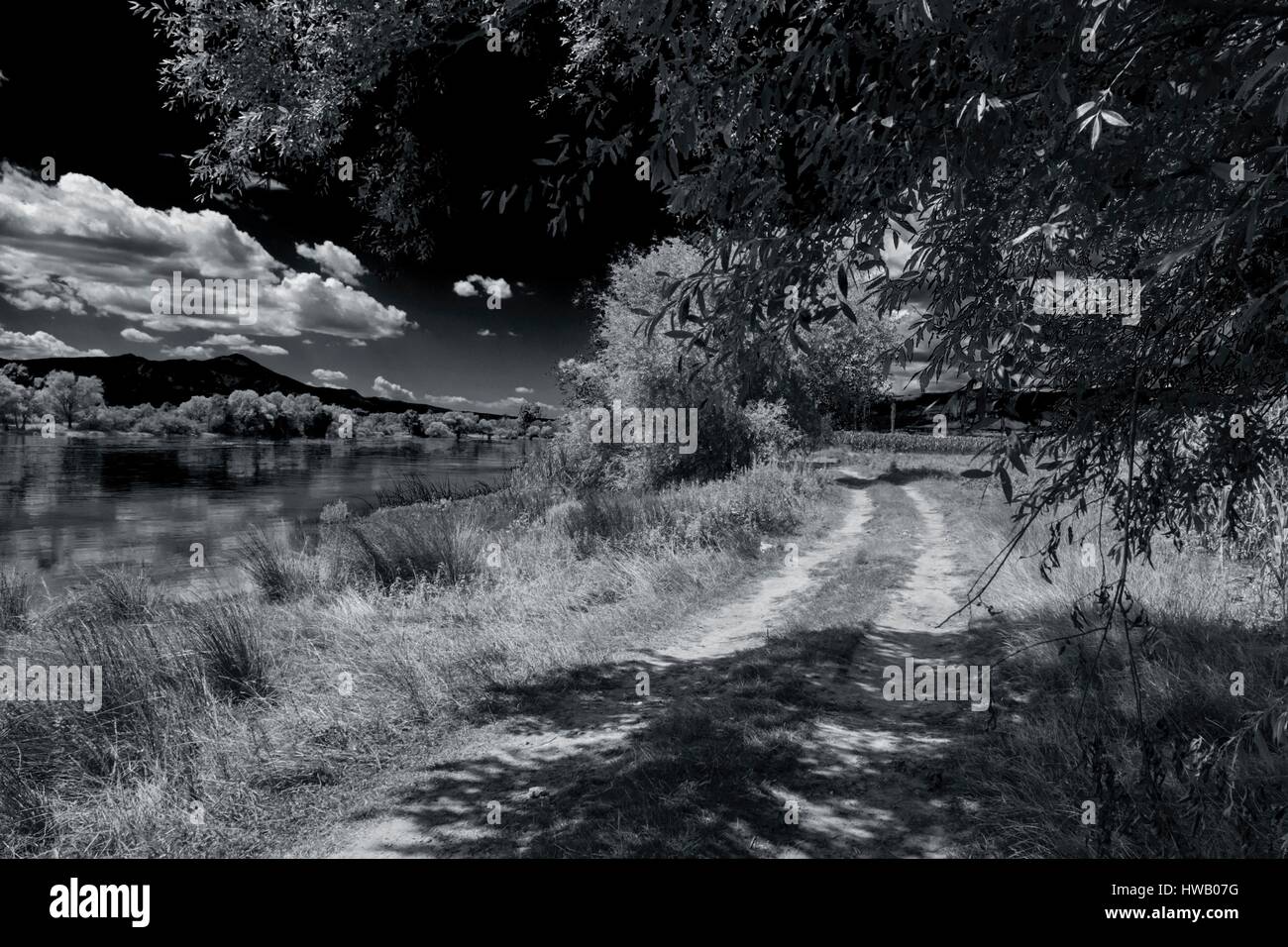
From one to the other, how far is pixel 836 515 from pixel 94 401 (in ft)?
302

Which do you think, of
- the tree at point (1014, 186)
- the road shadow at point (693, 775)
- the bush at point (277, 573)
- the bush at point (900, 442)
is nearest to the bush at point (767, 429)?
the bush at point (277, 573)

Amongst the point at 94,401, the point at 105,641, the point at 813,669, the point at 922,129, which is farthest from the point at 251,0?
the point at 94,401

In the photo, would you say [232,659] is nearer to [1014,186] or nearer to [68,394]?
[1014,186]

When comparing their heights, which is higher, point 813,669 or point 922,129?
point 922,129

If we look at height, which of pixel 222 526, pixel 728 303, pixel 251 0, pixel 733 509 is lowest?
pixel 222 526

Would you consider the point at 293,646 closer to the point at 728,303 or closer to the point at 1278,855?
the point at 728,303

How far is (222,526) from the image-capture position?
78.4ft

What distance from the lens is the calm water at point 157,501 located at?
17.6 meters

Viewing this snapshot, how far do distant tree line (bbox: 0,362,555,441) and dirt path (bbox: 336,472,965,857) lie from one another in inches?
2249

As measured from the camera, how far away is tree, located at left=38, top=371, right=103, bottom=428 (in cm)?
7306

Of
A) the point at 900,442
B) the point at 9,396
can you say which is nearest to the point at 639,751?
the point at 900,442

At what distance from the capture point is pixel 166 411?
305ft

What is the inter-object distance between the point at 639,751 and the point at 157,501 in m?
32.5

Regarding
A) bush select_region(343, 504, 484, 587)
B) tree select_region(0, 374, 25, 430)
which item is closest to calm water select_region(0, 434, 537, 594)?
bush select_region(343, 504, 484, 587)
